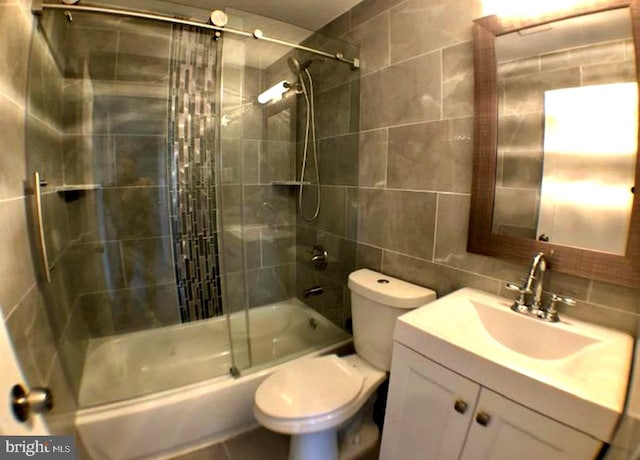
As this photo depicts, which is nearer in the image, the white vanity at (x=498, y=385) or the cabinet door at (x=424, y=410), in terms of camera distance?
the white vanity at (x=498, y=385)

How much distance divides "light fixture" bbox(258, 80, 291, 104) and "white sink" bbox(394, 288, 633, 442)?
64.5 inches

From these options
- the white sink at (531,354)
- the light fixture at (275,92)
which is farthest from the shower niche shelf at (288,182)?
the white sink at (531,354)

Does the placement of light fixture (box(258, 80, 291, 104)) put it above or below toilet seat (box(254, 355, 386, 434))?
above

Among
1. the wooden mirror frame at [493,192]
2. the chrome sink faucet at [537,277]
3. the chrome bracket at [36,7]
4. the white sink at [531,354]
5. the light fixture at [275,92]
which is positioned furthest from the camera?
the light fixture at [275,92]

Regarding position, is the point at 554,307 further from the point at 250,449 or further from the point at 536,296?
the point at 250,449

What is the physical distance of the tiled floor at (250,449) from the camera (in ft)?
4.53

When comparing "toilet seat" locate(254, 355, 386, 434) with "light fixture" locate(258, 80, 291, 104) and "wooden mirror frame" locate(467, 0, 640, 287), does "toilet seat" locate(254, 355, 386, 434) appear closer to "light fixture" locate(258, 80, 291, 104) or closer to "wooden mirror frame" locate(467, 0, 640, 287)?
"wooden mirror frame" locate(467, 0, 640, 287)

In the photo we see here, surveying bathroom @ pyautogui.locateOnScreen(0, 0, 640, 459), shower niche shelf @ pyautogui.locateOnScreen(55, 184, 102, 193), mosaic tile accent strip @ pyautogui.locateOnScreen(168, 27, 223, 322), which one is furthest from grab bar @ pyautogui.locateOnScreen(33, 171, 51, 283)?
mosaic tile accent strip @ pyautogui.locateOnScreen(168, 27, 223, 322)

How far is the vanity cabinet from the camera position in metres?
0.68

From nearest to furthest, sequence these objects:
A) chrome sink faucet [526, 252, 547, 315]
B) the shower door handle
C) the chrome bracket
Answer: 1. the shower door handle
2. chrome sink faucet [526, 252, 547, 315]
3. the chrome bracket

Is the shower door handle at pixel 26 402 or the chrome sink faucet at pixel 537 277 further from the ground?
the chrome sink faucet at pixel 537 277

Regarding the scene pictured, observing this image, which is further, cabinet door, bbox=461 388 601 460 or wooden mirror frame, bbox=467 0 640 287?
wooden mirror frame, bbox=467 0 640 287

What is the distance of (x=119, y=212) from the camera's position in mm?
1783

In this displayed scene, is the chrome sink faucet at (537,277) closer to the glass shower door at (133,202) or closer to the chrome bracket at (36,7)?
the glass shower door at (133,202)
